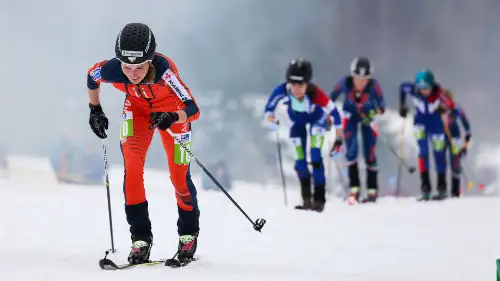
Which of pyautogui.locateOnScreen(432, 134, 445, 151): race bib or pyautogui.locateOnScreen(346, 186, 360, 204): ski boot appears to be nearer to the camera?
pyautogui.locateOnScreen(346, 186, 360, 204): ski boot

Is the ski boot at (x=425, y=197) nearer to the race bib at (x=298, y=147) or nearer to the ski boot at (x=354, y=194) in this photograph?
the ski boot at (x=354, y=194)

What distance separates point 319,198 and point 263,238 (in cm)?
196

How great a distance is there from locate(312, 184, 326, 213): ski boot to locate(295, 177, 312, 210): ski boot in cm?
11

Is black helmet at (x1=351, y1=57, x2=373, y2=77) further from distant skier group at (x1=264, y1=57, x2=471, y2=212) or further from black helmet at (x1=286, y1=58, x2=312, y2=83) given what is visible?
black helmet at (x1=286, y1=58, x2=312, y2=83)

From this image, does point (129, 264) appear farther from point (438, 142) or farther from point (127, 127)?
point (438, 142)

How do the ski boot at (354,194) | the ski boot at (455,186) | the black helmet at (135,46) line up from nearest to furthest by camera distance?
the black helmet at (135,46)
the ski boot at (354,194)
the ski boot at (455,186)

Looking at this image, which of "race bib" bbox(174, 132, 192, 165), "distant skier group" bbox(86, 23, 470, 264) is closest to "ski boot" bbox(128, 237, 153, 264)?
"distant skier group" bbox(86, 23, 470, 264)

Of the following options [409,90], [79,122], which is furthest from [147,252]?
[79,122]

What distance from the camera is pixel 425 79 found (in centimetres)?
920

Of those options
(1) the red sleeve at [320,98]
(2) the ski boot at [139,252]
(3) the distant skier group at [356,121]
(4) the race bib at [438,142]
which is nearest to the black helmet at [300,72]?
(3) the distant skier group at [356,121]

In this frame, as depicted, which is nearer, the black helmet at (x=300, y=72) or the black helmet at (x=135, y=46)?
the black helmet at (x=135, y=46)

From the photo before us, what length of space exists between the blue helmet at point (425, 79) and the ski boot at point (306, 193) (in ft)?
7.84

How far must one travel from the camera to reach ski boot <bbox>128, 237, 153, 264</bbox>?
4.08 meters

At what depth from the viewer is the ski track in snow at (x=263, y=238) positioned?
4070 mm
